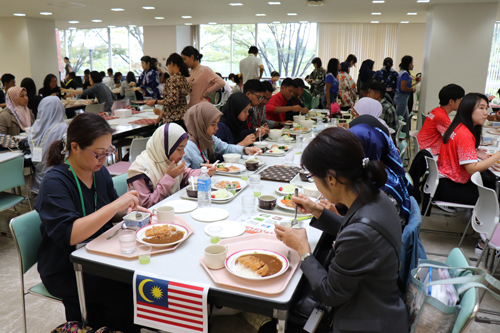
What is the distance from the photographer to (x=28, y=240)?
1.86 meters

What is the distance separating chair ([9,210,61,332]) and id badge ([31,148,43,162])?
2045mm

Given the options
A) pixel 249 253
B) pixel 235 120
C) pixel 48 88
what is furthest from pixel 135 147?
pixel 48 88

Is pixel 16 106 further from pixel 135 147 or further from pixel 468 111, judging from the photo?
pixel 468 111

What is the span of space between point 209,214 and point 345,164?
3.06 ft

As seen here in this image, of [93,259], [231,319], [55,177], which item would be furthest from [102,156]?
[231,319]

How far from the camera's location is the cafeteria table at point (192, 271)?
1322 millimetres

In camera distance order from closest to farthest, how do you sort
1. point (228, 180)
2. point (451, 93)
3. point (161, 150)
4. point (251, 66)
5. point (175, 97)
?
point (161, 150)
point (228, 180)
point (451, 93)
point (175, 97)
point (251, 66)

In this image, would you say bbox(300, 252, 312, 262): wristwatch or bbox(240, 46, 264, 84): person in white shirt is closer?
bbox(300, 252, 312, 262): wristwatch

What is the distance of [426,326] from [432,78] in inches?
293

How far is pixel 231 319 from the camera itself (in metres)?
2.41

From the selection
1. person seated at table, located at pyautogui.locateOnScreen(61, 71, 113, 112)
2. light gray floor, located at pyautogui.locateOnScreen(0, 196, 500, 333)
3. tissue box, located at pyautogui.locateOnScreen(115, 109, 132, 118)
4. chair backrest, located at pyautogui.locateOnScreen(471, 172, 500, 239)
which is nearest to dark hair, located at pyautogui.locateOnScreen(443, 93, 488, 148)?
chair backrest, located at pyautogui.locateOnScreen(471, 172, 500, 239)

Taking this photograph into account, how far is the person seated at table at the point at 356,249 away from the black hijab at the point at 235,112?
8.58 ft

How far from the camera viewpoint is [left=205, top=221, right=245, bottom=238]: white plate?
1799mm

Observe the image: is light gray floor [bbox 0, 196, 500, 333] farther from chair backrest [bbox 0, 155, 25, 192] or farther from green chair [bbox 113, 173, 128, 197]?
green chair [bbox 113, 173, 128, 197]
